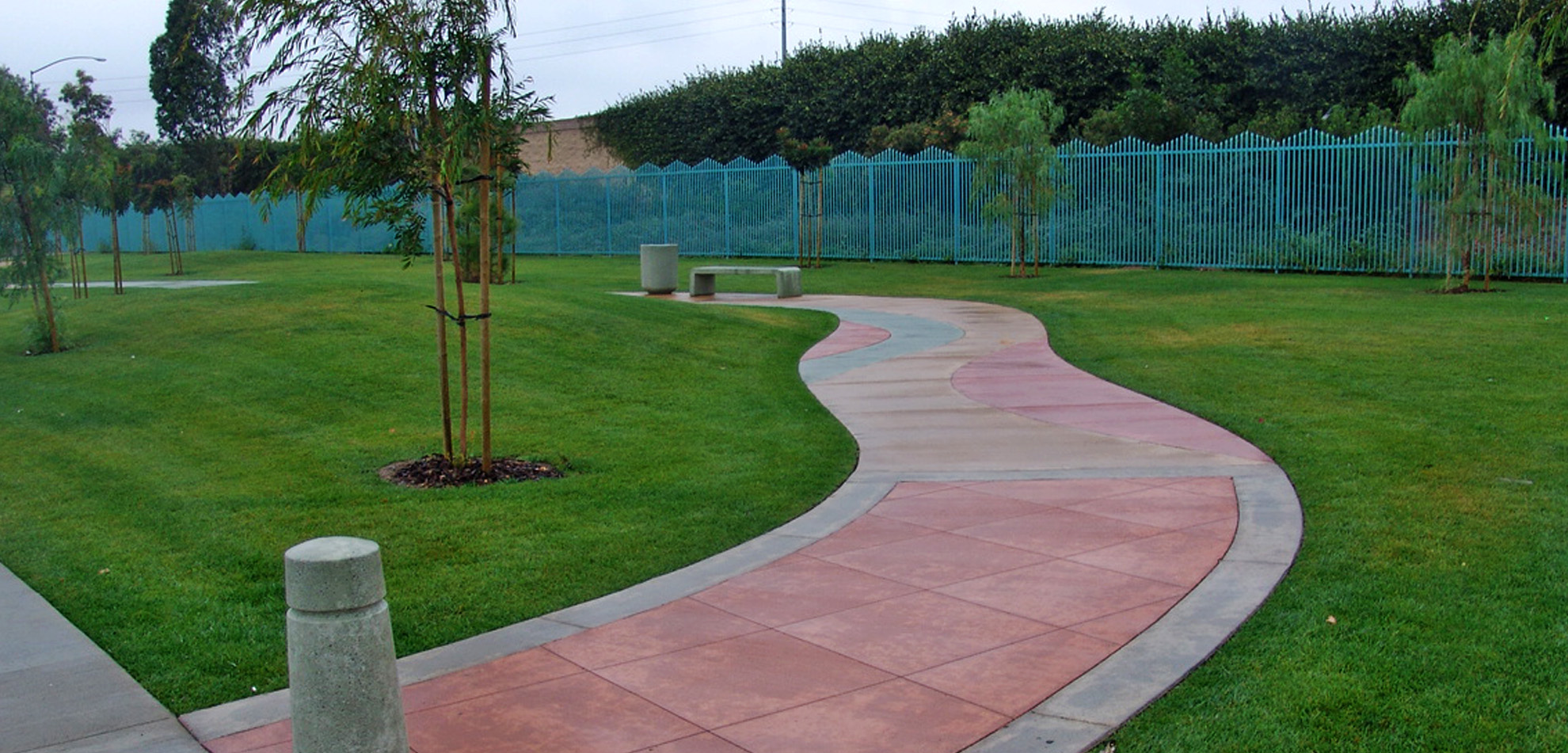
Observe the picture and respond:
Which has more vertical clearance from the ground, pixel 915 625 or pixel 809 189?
pixel 809 189

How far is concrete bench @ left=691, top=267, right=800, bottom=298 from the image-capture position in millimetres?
22984

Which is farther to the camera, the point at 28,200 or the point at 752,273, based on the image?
the point at 752,273

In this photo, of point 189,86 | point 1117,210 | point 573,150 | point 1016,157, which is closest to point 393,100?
point 1016,157

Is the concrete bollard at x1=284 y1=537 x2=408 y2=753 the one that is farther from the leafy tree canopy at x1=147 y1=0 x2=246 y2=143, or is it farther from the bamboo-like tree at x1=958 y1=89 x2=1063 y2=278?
the leafy tree canopy at x1=147 y1=0 x2=246 y2=143

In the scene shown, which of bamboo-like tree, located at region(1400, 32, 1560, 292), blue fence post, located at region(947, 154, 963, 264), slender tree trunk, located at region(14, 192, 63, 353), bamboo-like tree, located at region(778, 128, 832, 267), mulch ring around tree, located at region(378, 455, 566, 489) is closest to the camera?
mulch ring around tree, located at region(378, 455, 566, 489)

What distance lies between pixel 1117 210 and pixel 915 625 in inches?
960

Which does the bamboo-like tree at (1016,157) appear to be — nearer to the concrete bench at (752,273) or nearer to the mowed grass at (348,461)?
the concrete bench at (752,273)

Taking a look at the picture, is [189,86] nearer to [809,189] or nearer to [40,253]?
[809,189]

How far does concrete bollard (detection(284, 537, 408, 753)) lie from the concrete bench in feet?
62.8

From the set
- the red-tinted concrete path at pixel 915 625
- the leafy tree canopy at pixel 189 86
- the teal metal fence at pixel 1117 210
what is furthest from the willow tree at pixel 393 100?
the leafy tree canopy at pixel 189 86

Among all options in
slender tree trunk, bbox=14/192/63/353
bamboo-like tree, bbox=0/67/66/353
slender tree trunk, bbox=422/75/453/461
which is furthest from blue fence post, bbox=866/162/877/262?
slender tree trunk, bbox=422/75/453/461

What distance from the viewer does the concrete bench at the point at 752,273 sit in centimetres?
2298

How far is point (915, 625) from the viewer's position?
549cm

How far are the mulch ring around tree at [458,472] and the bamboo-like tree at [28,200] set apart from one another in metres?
7.70
